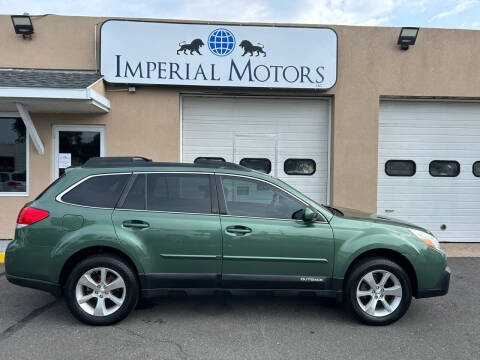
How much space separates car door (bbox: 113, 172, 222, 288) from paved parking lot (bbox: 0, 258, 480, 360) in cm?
54

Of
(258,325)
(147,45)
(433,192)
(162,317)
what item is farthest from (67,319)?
(433,192)

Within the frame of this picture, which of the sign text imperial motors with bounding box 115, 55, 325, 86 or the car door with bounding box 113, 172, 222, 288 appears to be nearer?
the car door with bounding box 113, 172, 222, 288

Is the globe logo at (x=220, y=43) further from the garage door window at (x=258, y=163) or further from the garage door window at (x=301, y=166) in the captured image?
the garage door window at (x=301, y=166)

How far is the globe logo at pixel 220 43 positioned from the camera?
8094 millimetres

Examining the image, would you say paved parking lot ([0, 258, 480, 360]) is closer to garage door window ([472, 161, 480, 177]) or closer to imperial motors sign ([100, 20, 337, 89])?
garage door window ([472, 161, 480, 177])

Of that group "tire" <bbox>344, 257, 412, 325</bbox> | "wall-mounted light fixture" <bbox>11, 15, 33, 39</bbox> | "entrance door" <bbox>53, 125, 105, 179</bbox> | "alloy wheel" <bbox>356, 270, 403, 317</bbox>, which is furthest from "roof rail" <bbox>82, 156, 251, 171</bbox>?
"wall-mounted light fixture" <bbox>11, 15, 33, 39</bbox>

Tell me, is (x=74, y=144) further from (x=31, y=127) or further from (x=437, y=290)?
(x=437, y=290)

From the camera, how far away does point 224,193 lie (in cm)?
442

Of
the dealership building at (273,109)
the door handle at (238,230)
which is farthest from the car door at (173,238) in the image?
the dealership building at (273,109)

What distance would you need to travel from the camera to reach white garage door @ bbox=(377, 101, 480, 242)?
8.72 meters

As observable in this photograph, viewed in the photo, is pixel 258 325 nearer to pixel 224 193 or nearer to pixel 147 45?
pixel 224 193

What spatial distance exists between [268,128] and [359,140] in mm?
1987

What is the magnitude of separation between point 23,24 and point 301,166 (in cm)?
653

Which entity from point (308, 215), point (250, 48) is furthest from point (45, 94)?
point (308, 215)
